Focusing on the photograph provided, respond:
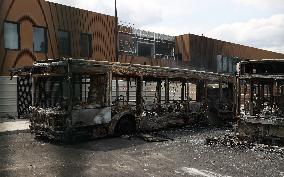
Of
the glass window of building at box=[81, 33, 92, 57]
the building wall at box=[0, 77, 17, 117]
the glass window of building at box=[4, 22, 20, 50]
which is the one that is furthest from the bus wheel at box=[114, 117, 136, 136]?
the glass window of building at box=[81, 33, 92, 57]

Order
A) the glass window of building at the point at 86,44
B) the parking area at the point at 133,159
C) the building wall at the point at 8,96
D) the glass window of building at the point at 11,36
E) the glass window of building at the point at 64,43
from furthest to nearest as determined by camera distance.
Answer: the glass window of building at the point at 86,44 < the glass window of building at the point at 64,43 < the glass window of building at the point at 11,36 < the building wall at the point at 8,96 < the parking area at the point at 133,159

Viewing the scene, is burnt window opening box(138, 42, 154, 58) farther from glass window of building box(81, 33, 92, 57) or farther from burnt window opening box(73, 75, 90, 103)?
burnt window opening box(73, 75, 90, 103)

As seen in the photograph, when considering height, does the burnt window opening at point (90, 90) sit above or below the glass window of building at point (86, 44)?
below

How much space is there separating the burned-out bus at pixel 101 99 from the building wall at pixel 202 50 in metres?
19.0

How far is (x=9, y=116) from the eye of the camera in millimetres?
19141

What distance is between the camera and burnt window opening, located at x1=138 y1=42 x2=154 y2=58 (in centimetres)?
3134

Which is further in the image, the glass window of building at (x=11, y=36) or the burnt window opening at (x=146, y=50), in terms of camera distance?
the burnt window opening at (x=146, y=50)

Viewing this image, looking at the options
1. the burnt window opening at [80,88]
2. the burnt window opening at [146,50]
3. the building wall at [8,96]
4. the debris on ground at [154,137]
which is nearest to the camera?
the burnt window opening at [80,88]

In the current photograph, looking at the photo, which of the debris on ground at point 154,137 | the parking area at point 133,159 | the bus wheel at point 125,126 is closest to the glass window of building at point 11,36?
the parking area at point 133,159

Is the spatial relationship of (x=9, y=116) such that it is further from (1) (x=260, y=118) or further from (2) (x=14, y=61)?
(1) (x=260, y=118)

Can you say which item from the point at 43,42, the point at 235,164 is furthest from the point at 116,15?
the point at 235,164

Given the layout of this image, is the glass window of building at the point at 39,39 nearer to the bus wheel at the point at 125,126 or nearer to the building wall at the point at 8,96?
the building wall at the point at 8,96

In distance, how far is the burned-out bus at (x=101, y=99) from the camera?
37.7 feet

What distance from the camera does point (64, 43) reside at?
24.2 m
